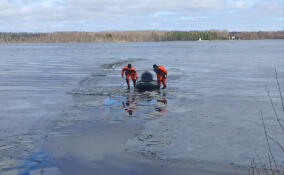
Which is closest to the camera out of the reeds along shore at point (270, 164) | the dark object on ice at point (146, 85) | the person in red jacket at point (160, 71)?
the reeds along shore at point (270, 164)

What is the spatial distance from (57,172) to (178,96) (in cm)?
1012

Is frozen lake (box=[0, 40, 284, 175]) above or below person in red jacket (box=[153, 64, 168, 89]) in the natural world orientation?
below

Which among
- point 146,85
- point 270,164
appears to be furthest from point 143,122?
point 270,164

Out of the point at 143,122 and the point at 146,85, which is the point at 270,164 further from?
the point at 146,85

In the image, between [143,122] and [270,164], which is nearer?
[270,164]

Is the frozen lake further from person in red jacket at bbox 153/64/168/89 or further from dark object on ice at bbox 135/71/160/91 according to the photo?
person in red jacket at bbox 153/64/168/89

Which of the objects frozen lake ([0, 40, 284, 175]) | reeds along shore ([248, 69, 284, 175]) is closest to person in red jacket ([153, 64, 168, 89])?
frozen lake ([0, 40, 284, 175])

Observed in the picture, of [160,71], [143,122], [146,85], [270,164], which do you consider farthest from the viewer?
[146,85]

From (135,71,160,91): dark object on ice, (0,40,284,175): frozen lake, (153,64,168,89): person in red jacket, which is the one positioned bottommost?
(0,40,284,175): frozen lake

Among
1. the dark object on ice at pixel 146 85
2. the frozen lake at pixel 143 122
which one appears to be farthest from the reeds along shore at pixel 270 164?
the dark object on ice at pixel 146 85

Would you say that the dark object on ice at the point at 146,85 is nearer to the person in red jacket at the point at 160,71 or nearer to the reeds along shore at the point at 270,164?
the person in red jacket at the point at 160,71

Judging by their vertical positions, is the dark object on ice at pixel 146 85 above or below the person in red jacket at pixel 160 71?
below

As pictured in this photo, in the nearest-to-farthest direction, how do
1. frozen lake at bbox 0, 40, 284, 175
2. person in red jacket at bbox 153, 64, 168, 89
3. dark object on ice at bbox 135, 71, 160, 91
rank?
frozen lake at bbox 0, 40, 284, 175 < person in red jacket at bbox 153, 64, 168, 89 < dark object on ice at bbox 135, 71, 160, 91

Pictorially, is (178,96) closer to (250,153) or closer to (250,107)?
(250,107)
